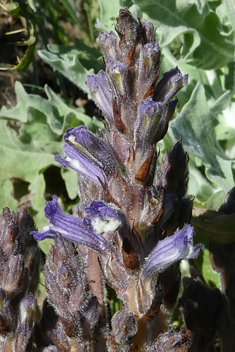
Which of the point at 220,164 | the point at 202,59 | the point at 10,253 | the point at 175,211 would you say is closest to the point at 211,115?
the point at 220,164

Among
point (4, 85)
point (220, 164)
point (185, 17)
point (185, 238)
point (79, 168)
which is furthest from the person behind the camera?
point (4, 85)

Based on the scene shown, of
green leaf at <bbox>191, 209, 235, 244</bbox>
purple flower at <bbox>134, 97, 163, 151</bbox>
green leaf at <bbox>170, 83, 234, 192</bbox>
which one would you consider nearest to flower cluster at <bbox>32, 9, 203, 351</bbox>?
purple flower at <bbox>134, 97, 163, 151</bbox>

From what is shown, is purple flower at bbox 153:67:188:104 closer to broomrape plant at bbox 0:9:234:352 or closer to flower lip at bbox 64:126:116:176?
broomrape plant at bbox 0:9:234:352

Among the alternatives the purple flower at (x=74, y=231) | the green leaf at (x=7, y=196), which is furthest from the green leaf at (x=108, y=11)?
the purple flower at (x=74, y=231)

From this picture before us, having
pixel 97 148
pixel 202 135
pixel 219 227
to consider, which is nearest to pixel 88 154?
pixel 97 148

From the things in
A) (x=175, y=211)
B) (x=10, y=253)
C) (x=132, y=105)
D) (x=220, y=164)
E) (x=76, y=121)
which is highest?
(x=132, y=105)

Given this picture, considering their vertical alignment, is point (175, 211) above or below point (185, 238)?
below

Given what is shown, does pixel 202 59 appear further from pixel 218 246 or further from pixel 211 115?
pixel 218 246
